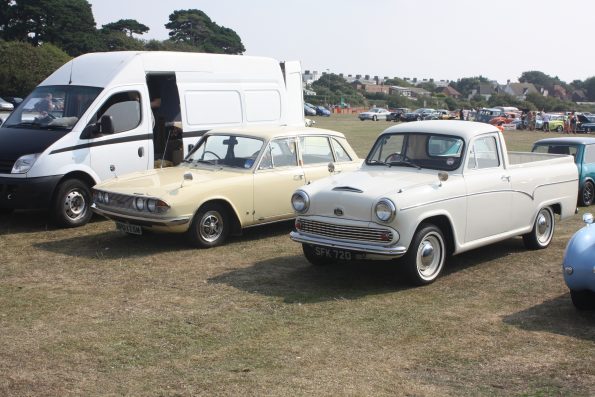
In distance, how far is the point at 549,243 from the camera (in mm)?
9648

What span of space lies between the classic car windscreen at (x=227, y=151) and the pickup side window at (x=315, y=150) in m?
0.78

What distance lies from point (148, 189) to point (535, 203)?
504 centimetres

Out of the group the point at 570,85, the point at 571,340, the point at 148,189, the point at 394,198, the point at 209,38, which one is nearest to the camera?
the point at 571,340

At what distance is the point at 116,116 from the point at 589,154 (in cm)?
915

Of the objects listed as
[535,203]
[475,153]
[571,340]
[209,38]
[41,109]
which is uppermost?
[209,38]

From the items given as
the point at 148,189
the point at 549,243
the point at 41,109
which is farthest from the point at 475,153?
the point at 41,109

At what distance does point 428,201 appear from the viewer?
24.4 feet

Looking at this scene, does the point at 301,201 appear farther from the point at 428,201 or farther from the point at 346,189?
the point at 428,201

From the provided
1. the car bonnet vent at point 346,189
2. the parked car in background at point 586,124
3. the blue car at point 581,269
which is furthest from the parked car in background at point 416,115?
the blue car at point 581,269

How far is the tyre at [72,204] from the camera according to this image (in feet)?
33.6

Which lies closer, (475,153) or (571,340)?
(571,340)

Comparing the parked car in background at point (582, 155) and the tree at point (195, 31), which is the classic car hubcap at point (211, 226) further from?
the tree at point (195, 31)

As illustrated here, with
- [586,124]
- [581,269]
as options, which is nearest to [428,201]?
[581,269]

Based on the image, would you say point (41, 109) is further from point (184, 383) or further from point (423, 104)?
point (423, 104)
